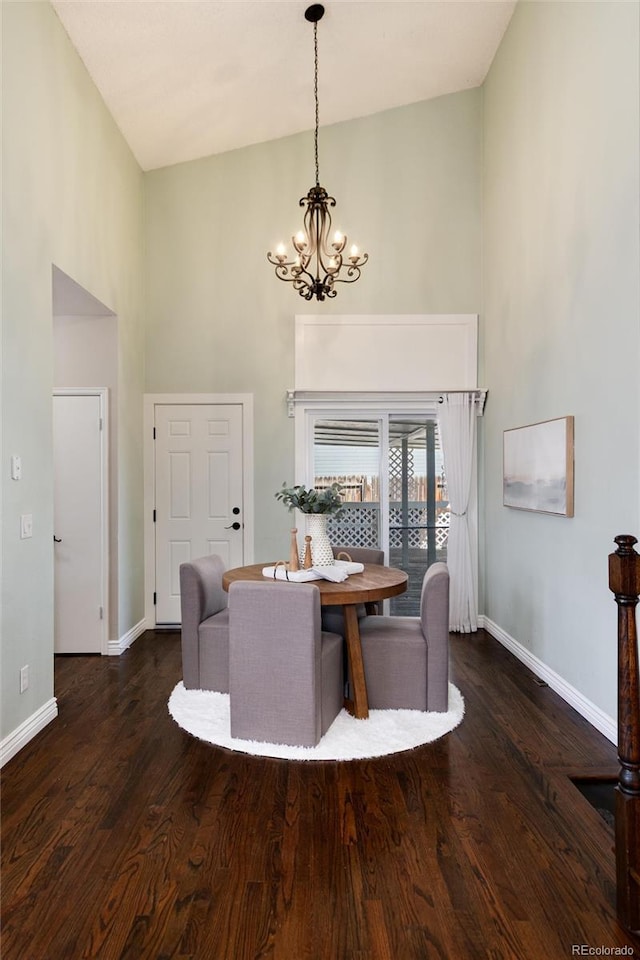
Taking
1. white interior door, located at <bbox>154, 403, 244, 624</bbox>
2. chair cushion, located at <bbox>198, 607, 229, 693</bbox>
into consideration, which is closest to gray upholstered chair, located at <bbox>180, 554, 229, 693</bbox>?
chair cushion, located at <bbox>198, 607, 229, 693</bbox>

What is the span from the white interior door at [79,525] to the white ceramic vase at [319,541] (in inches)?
71.4

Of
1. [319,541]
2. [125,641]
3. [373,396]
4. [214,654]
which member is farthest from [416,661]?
[373,396]

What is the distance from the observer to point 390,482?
5.19 meters

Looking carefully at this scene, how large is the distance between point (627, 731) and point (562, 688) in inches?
72.1

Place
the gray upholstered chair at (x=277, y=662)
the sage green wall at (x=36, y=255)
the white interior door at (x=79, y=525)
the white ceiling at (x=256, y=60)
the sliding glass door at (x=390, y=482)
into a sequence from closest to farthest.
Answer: the gray upholstered chair at (x=277, y=662)
the sage green wall at (x=36, y=255)
the white ceiling at (x=256, y=60)
the white interior door at (x=79, y=525)
the sliding glass door at (x=390, y=482)

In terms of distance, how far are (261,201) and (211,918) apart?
4974mm

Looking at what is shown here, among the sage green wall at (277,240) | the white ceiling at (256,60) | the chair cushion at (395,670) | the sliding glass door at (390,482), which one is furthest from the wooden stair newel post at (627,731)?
the white ceiling at (256,60)

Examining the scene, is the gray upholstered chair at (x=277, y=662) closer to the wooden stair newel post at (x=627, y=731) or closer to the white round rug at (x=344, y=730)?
the white round rug at (x=344, y=730)

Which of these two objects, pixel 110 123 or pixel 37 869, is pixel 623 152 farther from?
pixel 37 869

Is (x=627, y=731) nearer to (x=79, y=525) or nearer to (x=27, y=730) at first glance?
(x=27, y=730)

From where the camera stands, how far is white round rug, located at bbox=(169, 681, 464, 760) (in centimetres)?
269

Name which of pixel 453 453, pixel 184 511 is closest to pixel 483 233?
pixel 453 453

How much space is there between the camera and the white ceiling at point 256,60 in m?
3.53

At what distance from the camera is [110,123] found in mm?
4211
